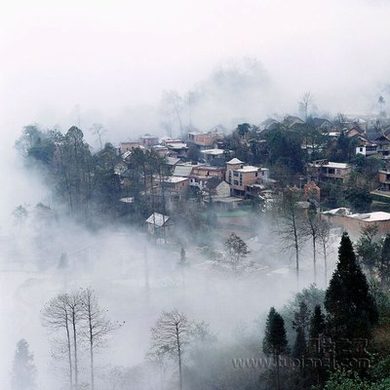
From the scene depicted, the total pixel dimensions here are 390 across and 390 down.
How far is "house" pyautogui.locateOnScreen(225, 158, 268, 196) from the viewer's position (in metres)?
14.4

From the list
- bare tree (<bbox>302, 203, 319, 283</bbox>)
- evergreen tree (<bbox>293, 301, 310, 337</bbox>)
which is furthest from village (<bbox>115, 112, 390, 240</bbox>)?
evergreen tree (<bbox>293, 301, 310, 337</bbox>)

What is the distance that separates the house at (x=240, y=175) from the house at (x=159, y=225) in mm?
2696

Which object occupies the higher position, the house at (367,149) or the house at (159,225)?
the house at (367,149)

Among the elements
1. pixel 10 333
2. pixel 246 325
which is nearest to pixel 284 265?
pixel 246 325

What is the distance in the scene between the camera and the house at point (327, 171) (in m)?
14.4

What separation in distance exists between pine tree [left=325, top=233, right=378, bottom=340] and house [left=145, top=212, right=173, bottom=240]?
6.68 metres

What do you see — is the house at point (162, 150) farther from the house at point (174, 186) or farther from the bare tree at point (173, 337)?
the bare tree at point (173, 337)

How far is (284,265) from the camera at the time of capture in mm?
10031

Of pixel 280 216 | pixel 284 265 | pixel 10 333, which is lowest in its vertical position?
pixel 10 333

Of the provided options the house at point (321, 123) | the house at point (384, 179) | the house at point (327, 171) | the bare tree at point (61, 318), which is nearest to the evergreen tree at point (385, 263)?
the bare tree at point (61, 318)

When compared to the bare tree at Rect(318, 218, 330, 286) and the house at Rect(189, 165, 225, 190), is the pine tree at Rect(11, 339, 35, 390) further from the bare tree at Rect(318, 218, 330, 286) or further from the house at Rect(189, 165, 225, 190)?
the house at Rect(189, 165, 225, 190)

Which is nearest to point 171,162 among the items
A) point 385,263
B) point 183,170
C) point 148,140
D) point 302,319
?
point 183,170

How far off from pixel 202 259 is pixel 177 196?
3.87m

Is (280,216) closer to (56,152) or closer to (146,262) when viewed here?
(146,262)
